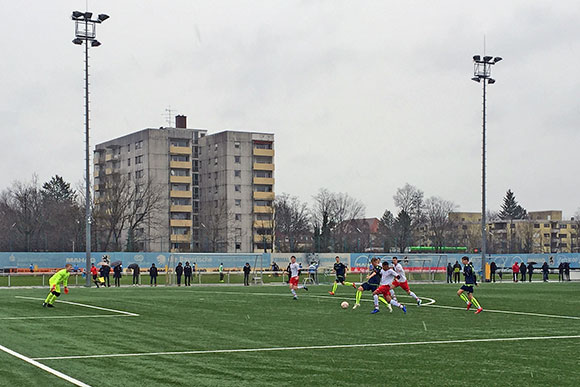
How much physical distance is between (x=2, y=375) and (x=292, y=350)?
5.82 meters

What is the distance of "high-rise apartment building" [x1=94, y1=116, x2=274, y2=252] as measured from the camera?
130 metres

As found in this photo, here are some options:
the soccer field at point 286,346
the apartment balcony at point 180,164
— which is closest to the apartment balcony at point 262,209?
the apartment balcony at point 180,164

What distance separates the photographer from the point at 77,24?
4888 cm

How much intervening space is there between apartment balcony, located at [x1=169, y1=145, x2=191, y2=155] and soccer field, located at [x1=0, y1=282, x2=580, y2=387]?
340ft

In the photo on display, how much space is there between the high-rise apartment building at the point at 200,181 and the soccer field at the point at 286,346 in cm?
10075

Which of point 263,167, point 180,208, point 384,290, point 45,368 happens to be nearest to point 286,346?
point 45,368

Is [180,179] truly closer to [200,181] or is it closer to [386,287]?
[200,181]

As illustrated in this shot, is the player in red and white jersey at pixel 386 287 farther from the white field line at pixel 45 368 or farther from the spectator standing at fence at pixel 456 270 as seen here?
the spectator standing at fence at pixel 456 270

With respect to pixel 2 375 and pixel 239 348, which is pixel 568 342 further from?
pixel 2 375

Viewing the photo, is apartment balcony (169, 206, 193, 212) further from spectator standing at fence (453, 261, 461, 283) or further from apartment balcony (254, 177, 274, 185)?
spectator standing at fence (453, 261, 461, 283)

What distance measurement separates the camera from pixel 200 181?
14250 centimetres

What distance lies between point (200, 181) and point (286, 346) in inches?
4986

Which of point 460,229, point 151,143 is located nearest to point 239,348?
point 151,143

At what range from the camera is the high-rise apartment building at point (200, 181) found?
130 meters
